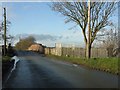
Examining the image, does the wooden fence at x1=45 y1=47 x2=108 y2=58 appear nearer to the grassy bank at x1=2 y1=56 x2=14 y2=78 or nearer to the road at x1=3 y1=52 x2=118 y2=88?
the grassy bank at x1=2 y1=56 x2=14 y2=78

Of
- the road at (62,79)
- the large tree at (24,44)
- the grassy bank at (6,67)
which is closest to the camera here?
the road at (62,79)

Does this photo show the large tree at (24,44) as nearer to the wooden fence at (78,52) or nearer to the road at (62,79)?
the wooden fence at (78,52)

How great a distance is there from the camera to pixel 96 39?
45125mm

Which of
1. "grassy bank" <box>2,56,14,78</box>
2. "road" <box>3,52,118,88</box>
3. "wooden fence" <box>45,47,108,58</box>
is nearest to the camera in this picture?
"road" <box>3,52,118,88</box>

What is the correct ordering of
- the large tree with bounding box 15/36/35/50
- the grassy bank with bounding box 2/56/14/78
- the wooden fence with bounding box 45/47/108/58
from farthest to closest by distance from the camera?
the large tree with bounding box 15/36/35/50
the wooden fence with bounding box 45/47/108/58
the grassy bank with bounding box 2/56/14/78

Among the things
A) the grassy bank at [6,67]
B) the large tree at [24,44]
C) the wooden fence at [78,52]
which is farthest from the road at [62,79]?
the large tree at [24,44]

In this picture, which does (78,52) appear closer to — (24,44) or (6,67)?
(6,67)

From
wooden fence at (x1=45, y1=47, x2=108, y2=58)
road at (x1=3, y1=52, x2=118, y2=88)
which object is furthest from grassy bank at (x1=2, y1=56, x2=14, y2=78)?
wooden fence at (x1=45, y1=47, x2=108, y2=58)

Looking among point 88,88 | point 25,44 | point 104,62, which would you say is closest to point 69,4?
point 104,62

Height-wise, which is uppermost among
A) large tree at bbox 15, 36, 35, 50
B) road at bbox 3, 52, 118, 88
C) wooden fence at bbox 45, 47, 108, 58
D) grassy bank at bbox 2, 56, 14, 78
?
large tree at bbox 15, 36, 35, 50

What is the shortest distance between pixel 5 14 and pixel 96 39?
14734mm

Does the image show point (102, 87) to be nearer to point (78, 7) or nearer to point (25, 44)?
point (78, 7)

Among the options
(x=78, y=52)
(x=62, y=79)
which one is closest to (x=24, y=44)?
(x=78, y=52)

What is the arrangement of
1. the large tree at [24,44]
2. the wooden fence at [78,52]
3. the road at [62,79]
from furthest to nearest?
Result: the large tree at [24,44] < the wooden fence at [78,52] < the road at [62,79]
